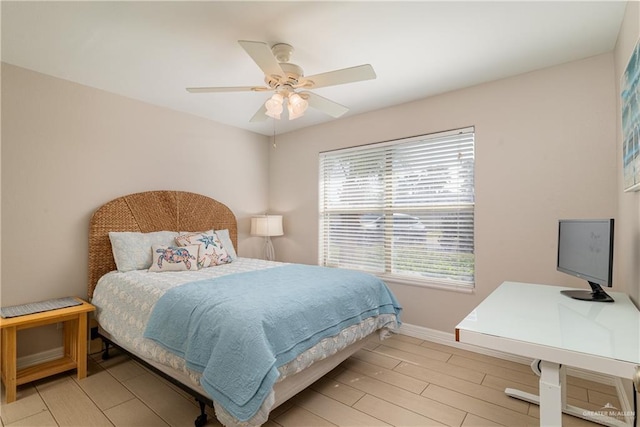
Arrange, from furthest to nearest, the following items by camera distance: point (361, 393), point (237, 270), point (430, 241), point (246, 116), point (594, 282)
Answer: point (246, 116), point (430, 241), point (237, 270), point (361, 393), point (594, 282)

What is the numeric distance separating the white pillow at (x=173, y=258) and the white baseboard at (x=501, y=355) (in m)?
2.33

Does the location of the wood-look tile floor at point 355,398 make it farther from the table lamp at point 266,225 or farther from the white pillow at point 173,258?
the table lamp at point 266,225

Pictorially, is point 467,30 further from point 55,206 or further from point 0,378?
point 0,378

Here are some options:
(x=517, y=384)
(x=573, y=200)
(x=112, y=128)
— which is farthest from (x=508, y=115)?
(x=112, y=128)

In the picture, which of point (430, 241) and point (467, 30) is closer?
point (467, 30)

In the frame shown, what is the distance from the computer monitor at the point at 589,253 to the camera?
1600mm

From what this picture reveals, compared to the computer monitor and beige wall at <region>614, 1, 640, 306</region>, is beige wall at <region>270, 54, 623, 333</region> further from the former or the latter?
the computer monitor

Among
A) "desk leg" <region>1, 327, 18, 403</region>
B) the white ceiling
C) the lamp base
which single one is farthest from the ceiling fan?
the lamp base

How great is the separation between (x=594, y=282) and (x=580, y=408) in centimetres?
94

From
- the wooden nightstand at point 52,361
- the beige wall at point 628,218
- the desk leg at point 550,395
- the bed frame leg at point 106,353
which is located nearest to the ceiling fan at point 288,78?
the beige wall at point 628,218

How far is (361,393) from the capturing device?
221 cm

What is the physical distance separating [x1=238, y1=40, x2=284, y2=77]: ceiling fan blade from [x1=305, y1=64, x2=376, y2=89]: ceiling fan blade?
234mm

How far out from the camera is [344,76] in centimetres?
201

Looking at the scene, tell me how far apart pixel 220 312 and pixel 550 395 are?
1551 mm
